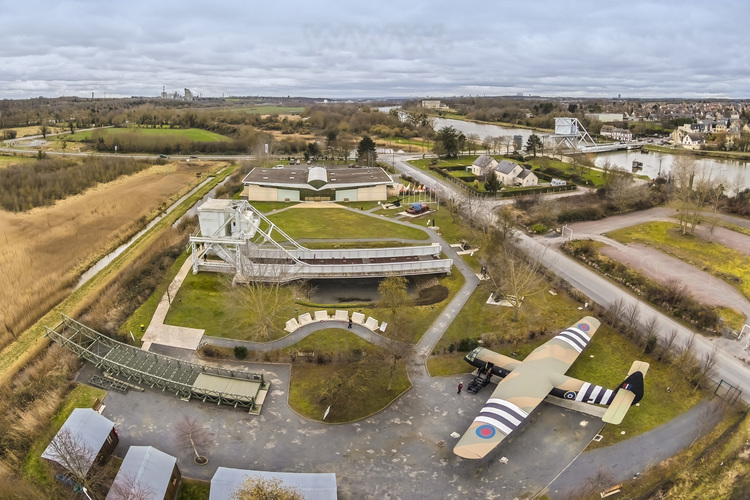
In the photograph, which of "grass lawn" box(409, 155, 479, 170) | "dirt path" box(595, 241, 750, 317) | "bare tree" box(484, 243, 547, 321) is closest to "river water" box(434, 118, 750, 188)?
"grass lawn" box(409, 155, 479, 170)

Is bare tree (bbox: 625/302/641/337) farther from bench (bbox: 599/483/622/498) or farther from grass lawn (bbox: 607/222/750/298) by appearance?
bench (bbox: 599/483/622/498)

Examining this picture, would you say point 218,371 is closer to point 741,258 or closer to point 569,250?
point 569,250

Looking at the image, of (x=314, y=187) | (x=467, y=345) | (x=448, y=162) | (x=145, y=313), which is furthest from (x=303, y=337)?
(x=448, y=162)

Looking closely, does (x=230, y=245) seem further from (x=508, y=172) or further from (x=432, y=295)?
(x=508, y=172)

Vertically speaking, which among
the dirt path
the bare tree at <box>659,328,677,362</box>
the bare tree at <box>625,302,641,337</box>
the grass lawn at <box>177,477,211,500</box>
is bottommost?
the grass lawn at <box>177,477,211,500</box>

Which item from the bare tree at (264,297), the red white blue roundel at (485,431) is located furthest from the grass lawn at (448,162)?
the red white blue roundel at (485,431)

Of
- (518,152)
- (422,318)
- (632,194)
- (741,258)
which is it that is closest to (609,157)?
(518,152)
